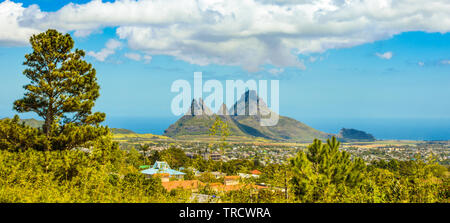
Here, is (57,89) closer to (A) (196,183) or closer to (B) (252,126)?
(A) (196,183)

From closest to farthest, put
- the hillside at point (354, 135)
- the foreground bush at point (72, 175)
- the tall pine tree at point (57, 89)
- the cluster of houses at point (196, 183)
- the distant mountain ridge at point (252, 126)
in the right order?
the foreground bush at point (72, 175) < the cluster of houses at point (196, 183) < the tall pine tree at point (57, 89) < the distant mountain ridge at point (252, 126) < the hillside at point (354, 135)

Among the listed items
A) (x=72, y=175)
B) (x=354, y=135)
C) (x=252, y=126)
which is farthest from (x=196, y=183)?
(x=354, y=135)

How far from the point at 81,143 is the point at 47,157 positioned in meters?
2.05

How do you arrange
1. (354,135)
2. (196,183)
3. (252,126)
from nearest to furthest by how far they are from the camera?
(196,183)
(354,135)
(252,126)

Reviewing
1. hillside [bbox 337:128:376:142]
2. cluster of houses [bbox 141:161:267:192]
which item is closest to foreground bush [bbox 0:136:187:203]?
cluster of houses [bbox 141:161:267:192]

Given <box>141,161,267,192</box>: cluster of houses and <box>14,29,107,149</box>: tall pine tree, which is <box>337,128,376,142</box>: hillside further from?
<box>14,29,107,149</box>: tall pine tree

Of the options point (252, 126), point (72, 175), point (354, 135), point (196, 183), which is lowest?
point (196, 183)

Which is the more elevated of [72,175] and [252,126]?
[252,126]

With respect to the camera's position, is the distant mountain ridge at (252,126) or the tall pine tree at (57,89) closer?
the tall pine tree at (57,89)

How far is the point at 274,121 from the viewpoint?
359 ft

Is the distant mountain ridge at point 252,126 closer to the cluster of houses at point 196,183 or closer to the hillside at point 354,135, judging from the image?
the hillside at point 354,135

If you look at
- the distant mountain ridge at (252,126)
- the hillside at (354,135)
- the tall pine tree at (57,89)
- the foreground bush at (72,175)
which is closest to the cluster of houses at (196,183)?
the foreground bush at (72,175)
